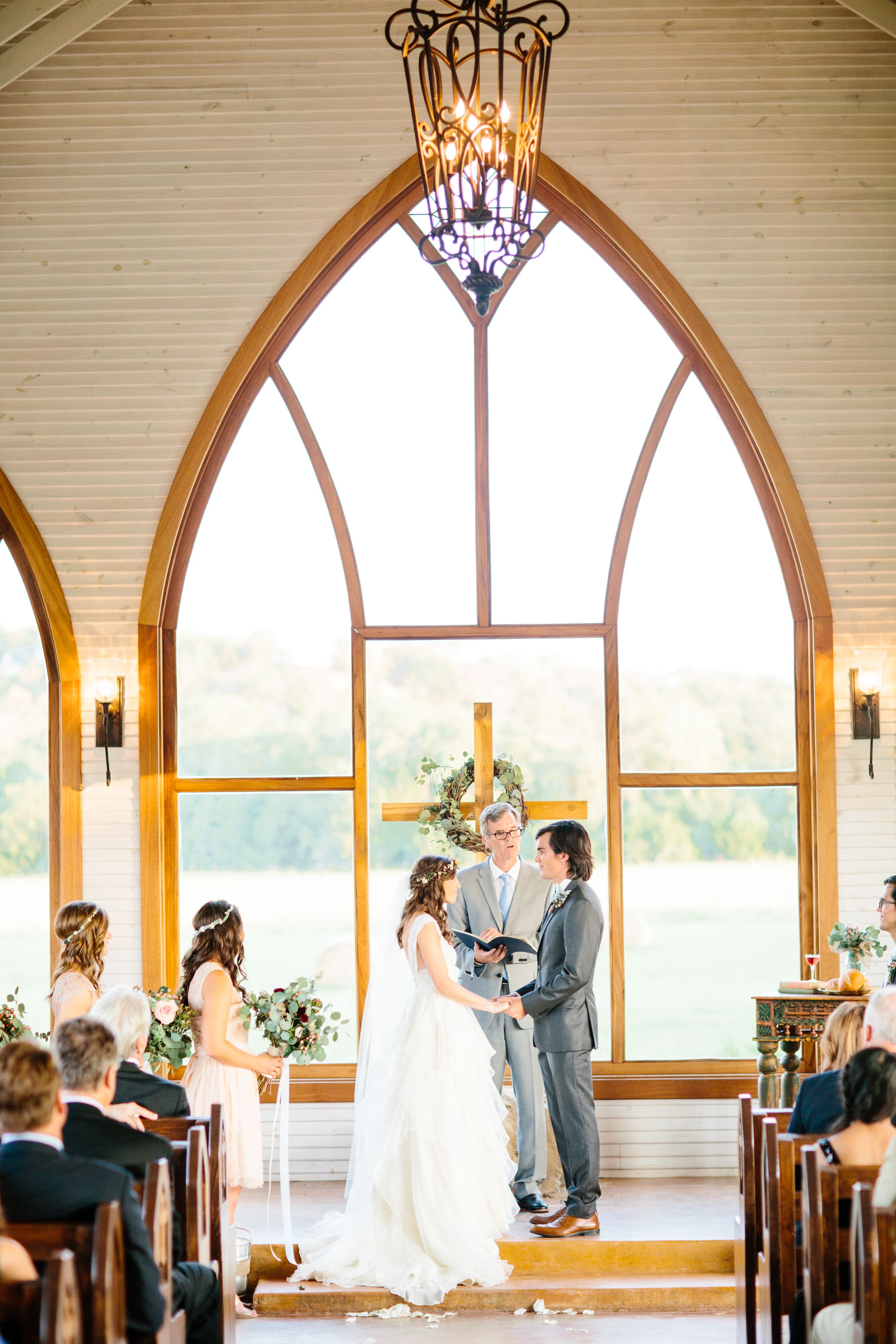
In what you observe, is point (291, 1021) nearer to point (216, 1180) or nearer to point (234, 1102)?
point (234, 1102)

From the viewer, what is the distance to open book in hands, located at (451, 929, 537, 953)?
5.95 meters

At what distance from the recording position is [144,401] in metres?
6.87

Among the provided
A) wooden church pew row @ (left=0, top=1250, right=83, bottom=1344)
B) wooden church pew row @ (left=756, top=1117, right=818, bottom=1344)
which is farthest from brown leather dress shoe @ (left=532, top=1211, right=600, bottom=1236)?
wooden church pew row @ (left=0, top=1250, right=83, bottom=1344)

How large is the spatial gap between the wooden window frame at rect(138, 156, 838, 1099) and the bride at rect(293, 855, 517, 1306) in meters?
1.51

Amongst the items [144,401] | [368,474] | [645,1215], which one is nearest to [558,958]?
[645,1215]

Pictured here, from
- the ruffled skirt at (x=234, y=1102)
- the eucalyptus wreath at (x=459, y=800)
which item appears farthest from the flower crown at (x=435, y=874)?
the eucalyptus wreath at (x=459, y=800)

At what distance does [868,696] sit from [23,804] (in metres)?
4.57

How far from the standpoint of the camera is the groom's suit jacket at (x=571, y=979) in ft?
17.7

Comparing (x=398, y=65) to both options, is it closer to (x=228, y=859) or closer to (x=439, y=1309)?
(x=228, y=859)

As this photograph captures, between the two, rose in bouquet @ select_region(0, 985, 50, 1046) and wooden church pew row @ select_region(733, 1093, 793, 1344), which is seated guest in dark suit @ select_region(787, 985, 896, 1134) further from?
rose in bouquet @ select_region(0, 985, 50, 1046)

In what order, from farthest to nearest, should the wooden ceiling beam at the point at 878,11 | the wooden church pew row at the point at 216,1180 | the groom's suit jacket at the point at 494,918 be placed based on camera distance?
the wooden ceiling beam at the point at 878,11 → the groom's suit jacket at the point at 494,918 → the wooden church pew row at the point at 216,1180

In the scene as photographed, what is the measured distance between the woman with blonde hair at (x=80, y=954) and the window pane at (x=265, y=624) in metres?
2.20

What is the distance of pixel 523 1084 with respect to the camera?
5.95 meters

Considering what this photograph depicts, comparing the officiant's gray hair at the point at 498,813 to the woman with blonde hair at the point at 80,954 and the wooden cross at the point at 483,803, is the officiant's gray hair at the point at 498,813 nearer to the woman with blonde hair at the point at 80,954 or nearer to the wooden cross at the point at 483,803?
the wooden cross at the point at 483,803
